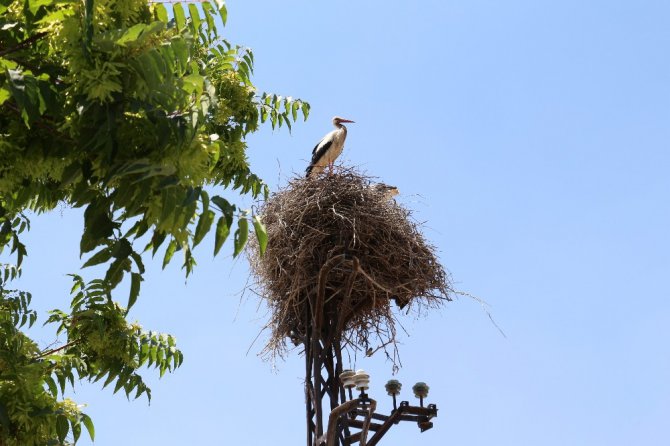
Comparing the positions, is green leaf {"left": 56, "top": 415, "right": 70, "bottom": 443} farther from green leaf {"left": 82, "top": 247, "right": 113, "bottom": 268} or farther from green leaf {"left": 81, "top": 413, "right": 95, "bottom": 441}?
green leaf {"left": 82, "top": 247, "right": 113, "bottom": 268}

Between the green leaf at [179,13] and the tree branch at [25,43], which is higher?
the green leaf at [179,13]

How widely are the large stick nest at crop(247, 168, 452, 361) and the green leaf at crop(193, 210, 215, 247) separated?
5948mm

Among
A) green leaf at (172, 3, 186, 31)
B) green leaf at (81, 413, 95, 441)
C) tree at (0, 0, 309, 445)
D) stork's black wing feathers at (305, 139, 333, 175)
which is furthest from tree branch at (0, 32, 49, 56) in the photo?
stork's black wing feathers at (305, 139, 333, 175)

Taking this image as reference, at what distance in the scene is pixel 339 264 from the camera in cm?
851

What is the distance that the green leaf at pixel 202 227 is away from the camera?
7.63ft

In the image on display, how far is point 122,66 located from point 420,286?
6.91 meters

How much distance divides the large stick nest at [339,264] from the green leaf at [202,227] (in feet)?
19.5

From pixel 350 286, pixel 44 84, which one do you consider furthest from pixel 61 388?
pixel 350 286

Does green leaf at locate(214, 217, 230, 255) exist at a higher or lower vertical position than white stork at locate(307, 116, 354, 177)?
lower

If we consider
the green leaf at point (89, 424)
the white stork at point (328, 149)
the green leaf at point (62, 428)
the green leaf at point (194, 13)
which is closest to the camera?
the green leaf at point (194, 13)

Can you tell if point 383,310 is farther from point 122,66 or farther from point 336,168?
point 122,66

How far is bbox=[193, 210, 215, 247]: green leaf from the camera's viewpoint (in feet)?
7.63

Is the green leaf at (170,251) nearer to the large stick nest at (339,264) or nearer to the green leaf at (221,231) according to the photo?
the green leaf at (221,231)

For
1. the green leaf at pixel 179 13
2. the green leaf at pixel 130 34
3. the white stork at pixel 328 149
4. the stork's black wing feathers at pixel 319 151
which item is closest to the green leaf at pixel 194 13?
the green leaf at pixel 179 13
